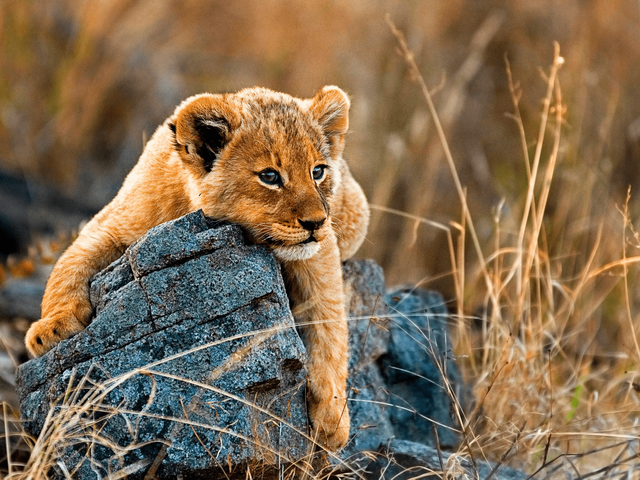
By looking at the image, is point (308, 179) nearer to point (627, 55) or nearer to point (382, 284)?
point (382, 284)

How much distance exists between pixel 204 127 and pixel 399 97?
834cm

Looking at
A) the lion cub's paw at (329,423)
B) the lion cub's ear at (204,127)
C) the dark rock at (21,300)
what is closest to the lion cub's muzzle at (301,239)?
the lion cub's ear at (204,127)

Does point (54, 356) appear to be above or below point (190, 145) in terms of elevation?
below

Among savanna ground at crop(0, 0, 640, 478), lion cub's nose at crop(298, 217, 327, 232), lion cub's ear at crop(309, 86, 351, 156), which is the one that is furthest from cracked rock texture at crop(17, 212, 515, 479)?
savanna ground at crop(0, 0, 640, 478)

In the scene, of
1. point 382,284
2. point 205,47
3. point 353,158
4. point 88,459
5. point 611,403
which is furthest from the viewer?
point 205,47

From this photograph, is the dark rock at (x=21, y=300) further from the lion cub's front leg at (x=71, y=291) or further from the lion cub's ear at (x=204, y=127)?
the lion cub's ear at (x=204, y=127)

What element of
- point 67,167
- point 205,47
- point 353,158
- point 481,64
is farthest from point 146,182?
point 205,47

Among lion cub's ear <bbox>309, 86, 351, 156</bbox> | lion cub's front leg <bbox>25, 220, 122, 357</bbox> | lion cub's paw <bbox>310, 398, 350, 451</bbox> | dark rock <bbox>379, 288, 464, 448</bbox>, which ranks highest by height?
lion cub's ear <bbox>309, 86, 351, 156</bbox>

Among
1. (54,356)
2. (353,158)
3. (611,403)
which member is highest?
(54,356)

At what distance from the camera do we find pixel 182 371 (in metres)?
3.80

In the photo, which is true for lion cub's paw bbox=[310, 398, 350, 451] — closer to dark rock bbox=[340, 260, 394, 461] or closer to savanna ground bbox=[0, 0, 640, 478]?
dark rock bbox=[340, 260, 394, 461]

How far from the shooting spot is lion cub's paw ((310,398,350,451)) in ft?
13.7

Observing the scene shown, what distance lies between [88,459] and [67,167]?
924cm

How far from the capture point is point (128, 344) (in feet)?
12.7
